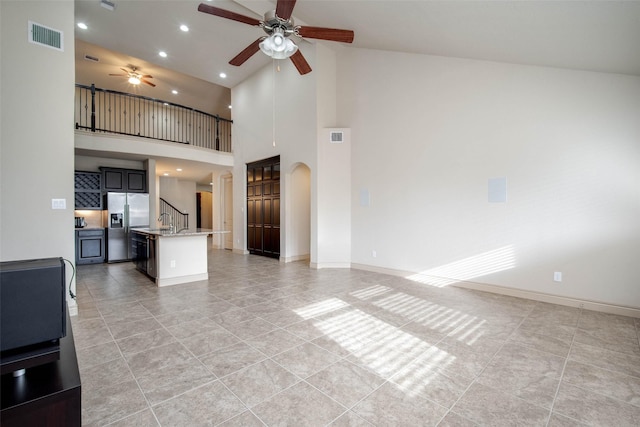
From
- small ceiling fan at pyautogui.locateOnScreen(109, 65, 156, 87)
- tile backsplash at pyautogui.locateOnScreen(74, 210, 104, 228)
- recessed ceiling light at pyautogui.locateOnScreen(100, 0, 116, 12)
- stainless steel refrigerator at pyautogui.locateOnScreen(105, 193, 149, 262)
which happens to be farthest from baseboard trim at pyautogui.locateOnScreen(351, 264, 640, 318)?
small ceiling fan at pyautogui.locateOnScreen(109, 65, 156, 87)

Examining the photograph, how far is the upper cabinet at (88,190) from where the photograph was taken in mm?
6949

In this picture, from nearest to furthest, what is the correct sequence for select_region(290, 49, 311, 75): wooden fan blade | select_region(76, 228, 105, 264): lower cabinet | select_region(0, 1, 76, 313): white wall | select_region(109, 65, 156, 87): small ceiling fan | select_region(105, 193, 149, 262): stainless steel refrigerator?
select_region(0, 1, 76, 313): white wall, select_region(290, 49, 311, 75): wooden fan blade, select_region(76, 228, 105, 264): lower cabinet, select_region(105, 193, 149, 262): stainless steel refrigerator, select_region(109, 65, 156, 87): small ceiling fan

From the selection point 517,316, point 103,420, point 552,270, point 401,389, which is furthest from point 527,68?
point 103,420

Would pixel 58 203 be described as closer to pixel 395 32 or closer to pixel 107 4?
pixel 107 4

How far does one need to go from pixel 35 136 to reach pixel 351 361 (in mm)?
4388

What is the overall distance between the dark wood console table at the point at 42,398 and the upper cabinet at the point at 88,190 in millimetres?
7462

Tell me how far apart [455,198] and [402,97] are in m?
2.21

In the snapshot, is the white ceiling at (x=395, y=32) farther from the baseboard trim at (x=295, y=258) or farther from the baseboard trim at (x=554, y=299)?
the baseboard trim at (x=295, y=258)

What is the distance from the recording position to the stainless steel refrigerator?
7109 mm

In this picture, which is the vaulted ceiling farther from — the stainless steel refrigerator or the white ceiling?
the stainless steel refrigerator

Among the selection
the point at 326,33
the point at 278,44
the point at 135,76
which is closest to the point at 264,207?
the point at 278,44

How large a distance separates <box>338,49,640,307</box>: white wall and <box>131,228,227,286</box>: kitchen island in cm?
321

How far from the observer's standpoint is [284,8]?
3109 mm

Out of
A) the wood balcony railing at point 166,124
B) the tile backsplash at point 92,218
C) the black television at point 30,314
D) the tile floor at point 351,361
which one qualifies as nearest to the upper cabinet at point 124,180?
the tile backsplash at point 92,218
